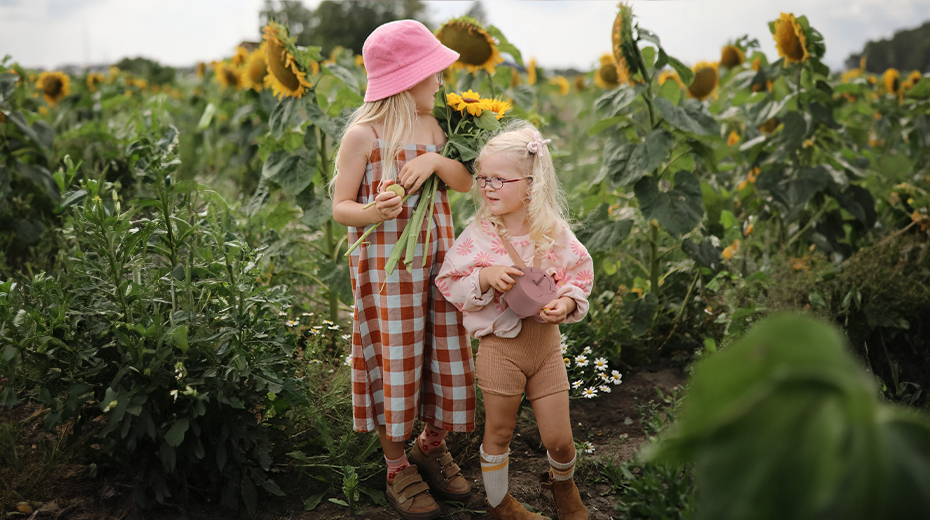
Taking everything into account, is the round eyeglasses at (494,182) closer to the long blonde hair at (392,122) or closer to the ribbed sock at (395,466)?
the long blonde hair at (392,122)

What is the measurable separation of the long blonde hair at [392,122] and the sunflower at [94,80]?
563cm

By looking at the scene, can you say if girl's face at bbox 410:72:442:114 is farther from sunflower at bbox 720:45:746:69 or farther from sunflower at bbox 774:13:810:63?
sunflower at bbox 720:45:746:69

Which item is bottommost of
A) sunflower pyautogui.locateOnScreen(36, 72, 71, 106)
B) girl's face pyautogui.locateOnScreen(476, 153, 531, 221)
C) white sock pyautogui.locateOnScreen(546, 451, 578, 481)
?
white sock pyautogui.locateOnScreen(546, 451, 578, 481)

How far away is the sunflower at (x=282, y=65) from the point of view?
252cm

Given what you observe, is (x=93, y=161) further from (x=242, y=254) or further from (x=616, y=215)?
(x=616, y=215)

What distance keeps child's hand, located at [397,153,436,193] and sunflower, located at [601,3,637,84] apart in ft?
3.53

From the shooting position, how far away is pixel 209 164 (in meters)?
5.64

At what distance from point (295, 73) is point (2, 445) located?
5.19 ft

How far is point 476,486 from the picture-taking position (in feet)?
7.34

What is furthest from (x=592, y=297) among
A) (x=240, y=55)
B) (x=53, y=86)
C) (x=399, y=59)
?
(x=53, y=86)

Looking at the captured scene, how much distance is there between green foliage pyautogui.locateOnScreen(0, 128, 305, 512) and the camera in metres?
1.76

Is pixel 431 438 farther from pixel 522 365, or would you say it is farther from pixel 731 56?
pixel 731 56

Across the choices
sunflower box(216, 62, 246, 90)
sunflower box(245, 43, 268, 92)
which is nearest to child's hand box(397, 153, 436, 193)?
sunflower box(245, 43, 268, 92)

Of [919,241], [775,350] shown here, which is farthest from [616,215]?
[775,350]
